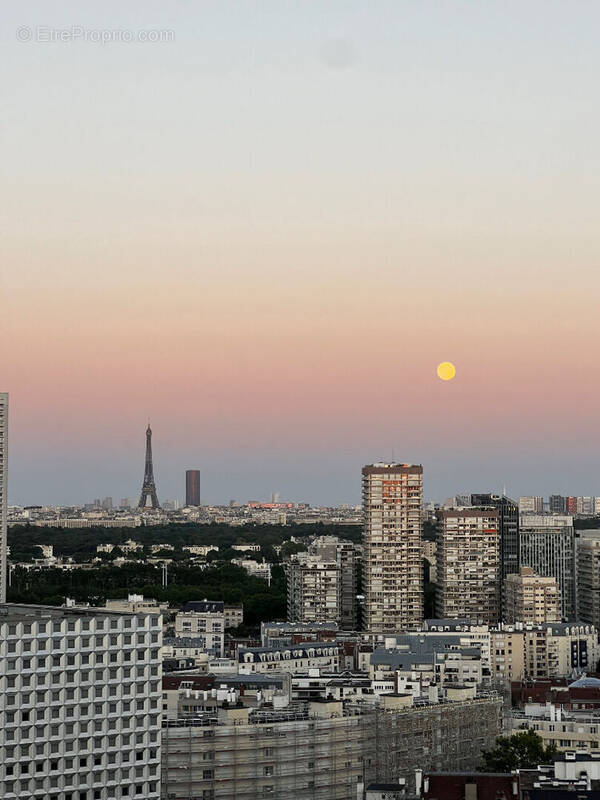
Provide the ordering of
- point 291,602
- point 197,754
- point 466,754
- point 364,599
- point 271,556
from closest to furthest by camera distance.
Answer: point 197,754 < point 466,754 < point 364,599 < point 291,602 < point 271,556

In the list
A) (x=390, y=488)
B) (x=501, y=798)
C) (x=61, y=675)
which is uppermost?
(x=390, y=488)

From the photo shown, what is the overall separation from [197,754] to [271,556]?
10395 centimetres

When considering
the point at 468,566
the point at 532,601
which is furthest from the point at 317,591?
the point at 532,601

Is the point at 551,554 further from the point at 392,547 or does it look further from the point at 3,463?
the point at 3,463

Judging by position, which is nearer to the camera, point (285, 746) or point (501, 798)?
point (501, 798)

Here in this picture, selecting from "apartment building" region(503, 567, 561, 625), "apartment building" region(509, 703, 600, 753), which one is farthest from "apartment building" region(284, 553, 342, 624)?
"apartment building" region(509, 703, 600, 753)

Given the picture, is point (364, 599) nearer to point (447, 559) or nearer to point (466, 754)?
point (447, 559)

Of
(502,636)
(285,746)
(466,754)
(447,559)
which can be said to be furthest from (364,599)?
(285,746)

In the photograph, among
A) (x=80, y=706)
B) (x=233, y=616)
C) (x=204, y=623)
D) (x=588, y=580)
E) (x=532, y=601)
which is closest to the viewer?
(x=80, y=706)

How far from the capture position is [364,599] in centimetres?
8525

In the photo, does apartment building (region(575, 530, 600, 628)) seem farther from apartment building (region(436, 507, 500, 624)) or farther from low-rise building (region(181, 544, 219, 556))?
low-rise building (region(181, 544, 219, 556))

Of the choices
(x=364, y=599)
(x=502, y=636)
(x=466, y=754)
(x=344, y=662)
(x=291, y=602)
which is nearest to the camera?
(x=466, y=754)

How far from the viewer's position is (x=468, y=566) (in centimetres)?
8925

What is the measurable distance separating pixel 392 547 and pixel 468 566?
470cm
